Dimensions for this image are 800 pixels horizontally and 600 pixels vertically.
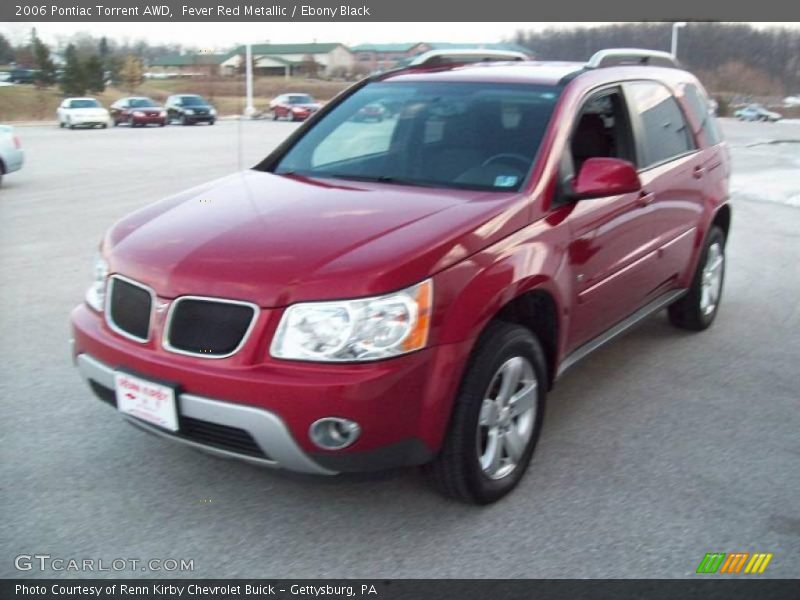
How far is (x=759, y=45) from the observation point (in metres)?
14.9

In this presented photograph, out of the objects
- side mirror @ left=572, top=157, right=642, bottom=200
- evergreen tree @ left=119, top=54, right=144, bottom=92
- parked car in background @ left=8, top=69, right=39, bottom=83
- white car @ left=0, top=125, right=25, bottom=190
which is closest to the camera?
side mirror @ left=572, top=157, right=642, bottom=200

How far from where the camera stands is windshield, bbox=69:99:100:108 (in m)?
32.2

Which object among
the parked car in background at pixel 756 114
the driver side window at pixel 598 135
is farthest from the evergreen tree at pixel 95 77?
the parked car in background at pixel 756 114

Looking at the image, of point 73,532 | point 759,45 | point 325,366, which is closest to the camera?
point 325,366

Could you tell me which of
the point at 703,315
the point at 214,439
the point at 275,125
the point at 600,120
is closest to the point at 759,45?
the point at 703,315

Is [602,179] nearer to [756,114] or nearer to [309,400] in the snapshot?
[309,400]

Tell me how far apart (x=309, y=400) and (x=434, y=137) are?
6.11 ft

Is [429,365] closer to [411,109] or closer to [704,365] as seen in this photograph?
[411,109]

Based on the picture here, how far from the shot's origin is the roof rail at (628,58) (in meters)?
4.57

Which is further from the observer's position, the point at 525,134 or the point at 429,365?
the point at 525,134

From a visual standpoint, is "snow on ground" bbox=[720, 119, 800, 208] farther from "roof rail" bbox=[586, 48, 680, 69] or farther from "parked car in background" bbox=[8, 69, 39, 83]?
"parked car in background" bbox=[8, 69, 39, 83]

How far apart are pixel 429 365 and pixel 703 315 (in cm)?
343

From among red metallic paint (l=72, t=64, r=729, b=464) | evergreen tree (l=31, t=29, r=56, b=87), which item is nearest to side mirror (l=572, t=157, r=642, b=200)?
red metallic paint (l=72, t=64, r=729, b=464)

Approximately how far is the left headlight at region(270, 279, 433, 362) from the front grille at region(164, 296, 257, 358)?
0.15 m
